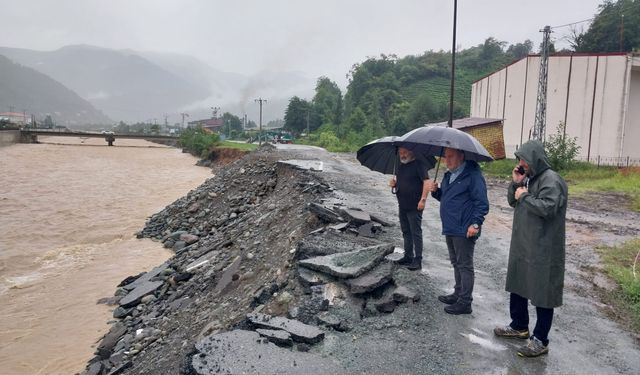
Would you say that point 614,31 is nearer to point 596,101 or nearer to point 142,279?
point 596,101

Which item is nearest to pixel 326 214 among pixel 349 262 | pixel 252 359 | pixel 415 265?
pixel 415 265

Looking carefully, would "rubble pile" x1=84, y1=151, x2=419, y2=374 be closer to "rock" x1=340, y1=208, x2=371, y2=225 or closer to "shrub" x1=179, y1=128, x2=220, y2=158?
"rock" x1=340, y1=208, x2=371, y2=225

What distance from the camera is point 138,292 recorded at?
30.7ft

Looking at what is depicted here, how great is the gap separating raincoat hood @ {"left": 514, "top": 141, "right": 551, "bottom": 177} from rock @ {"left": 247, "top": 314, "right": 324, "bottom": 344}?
95.1 inches

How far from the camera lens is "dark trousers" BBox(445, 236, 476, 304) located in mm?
4566

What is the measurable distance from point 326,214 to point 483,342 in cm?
394

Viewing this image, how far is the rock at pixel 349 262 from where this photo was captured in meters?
5.24

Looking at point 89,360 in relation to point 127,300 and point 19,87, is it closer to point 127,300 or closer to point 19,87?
point 127,300

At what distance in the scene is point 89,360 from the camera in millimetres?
7332

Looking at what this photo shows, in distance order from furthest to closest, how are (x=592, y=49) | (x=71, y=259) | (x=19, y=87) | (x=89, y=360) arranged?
(x=19, y=87) → (x=592, y=49) → (x=71, y=259) → (x=89, y=360)

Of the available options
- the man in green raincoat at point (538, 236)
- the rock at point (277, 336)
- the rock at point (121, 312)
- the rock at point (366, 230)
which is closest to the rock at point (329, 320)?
the rock at point (277, 336)

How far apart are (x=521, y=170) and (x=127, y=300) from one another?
26.4ft

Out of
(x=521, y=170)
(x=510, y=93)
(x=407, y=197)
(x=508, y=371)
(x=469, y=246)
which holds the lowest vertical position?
(x=508, y=371)

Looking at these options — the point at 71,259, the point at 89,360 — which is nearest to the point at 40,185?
the point at 71,259
